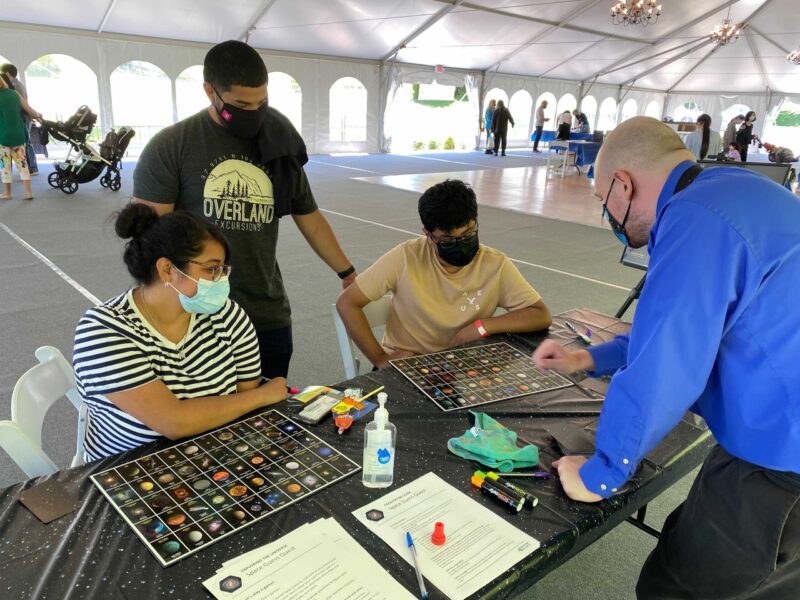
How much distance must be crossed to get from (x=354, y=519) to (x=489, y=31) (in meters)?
14.2

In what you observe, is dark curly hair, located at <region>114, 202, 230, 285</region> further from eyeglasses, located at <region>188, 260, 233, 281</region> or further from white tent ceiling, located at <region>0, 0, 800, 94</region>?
white tent ceiling, located at <region>0, 0, 800, 94</region>

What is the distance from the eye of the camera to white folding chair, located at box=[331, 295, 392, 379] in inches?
87.8

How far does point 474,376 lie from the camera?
168 centimetres

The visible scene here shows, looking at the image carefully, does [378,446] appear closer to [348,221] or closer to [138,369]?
[138,369]

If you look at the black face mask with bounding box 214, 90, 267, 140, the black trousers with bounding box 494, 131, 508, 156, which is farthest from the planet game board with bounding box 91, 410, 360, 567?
the black trousers with bounding box 494, 131, 508, 156

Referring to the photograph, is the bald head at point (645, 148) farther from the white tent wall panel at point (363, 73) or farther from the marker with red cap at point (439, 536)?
the white tent wall panel at point (363, 73)

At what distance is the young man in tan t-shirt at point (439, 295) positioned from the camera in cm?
208

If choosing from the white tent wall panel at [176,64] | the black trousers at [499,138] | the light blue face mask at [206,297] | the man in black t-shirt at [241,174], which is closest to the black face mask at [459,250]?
the man in black t-shirt at [241,174]

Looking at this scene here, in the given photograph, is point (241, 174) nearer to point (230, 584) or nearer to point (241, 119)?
point (241, 119)

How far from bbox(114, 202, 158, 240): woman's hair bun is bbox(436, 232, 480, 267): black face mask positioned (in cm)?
99

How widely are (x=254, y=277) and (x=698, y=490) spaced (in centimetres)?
151

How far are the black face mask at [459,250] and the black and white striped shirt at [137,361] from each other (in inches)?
31.2

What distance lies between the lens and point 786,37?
1583cm

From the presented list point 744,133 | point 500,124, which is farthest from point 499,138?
point 744,133
